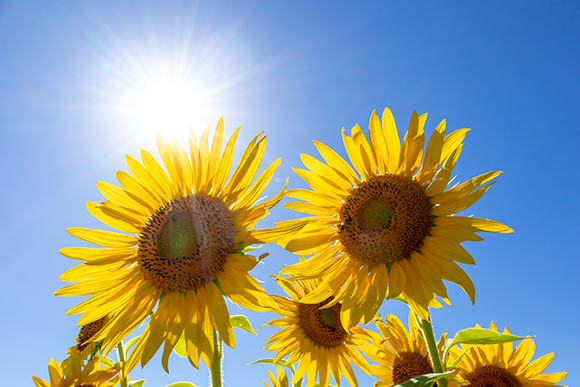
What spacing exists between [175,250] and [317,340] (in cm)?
214

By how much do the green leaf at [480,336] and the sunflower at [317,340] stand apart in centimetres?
145

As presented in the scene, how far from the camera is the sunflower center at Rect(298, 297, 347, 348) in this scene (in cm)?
376

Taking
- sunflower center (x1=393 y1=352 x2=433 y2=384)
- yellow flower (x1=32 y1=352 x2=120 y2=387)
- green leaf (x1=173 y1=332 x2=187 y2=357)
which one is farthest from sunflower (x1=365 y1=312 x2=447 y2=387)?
yellow flower (x1=32 y1=352 x2=120 y2=387)

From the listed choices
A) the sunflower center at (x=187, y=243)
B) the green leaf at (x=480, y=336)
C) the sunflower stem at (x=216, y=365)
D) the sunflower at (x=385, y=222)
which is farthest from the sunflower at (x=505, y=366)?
the sunflower center at (x=187, y=243)

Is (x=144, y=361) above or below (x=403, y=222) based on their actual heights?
below

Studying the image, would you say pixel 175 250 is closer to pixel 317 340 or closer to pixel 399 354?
pixel 317 340

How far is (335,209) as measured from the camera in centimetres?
284

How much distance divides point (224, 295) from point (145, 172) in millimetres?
1174

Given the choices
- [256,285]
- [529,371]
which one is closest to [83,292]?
[256,285]

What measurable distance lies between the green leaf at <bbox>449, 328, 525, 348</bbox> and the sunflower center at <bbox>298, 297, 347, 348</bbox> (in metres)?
1.73

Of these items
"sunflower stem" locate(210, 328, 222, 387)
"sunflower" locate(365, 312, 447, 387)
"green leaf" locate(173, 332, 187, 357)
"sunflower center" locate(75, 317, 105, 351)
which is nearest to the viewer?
"sunflower stem" locate(210, 328, 222, 387)

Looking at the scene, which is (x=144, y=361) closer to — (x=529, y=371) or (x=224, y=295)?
(x=224, y=295)

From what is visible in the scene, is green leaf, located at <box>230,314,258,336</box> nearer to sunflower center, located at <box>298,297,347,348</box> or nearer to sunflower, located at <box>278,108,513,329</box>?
sunflower, located at <box>278,108,513,329</box>

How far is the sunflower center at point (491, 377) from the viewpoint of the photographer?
3.60 meters
